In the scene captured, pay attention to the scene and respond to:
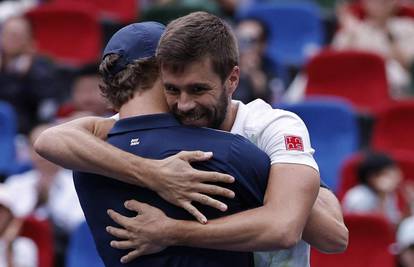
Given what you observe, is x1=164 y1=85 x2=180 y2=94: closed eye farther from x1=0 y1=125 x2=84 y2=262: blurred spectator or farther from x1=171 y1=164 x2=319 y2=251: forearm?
x1=0 y1=125 x2=84 y2=262: blurred spectator

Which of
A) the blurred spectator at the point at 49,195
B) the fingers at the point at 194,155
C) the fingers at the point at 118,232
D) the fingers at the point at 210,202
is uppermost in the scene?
the fingers at the point at 194,155

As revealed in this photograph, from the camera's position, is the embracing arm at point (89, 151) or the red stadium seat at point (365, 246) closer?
the embracing arm at point (89, 151)

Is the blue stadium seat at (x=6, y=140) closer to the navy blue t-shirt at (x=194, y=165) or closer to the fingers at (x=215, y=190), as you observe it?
the navy blue t-shirt at (x=194, y=165)

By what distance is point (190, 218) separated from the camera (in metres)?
3.12

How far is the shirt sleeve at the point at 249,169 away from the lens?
308 cm

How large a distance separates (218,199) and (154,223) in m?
0.17

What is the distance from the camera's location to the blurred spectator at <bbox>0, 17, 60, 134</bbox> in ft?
29.2

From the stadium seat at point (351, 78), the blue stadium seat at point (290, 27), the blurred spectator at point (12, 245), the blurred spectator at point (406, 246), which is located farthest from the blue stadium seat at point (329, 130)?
the blue stadium seat at point (290, 27)

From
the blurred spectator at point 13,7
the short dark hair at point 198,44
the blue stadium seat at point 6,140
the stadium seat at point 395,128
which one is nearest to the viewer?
the short dark hair at point 198,44

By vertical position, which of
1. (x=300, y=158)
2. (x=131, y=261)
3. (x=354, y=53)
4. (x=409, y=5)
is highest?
(x=300, y=158)

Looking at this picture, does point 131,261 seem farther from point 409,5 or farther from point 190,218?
point 409,5

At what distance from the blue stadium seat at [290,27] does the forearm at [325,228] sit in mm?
7243

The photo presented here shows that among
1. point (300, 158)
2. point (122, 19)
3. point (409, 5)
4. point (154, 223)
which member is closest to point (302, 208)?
point (300, 158)

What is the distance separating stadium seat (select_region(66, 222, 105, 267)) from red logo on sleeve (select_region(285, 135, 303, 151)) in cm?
316
